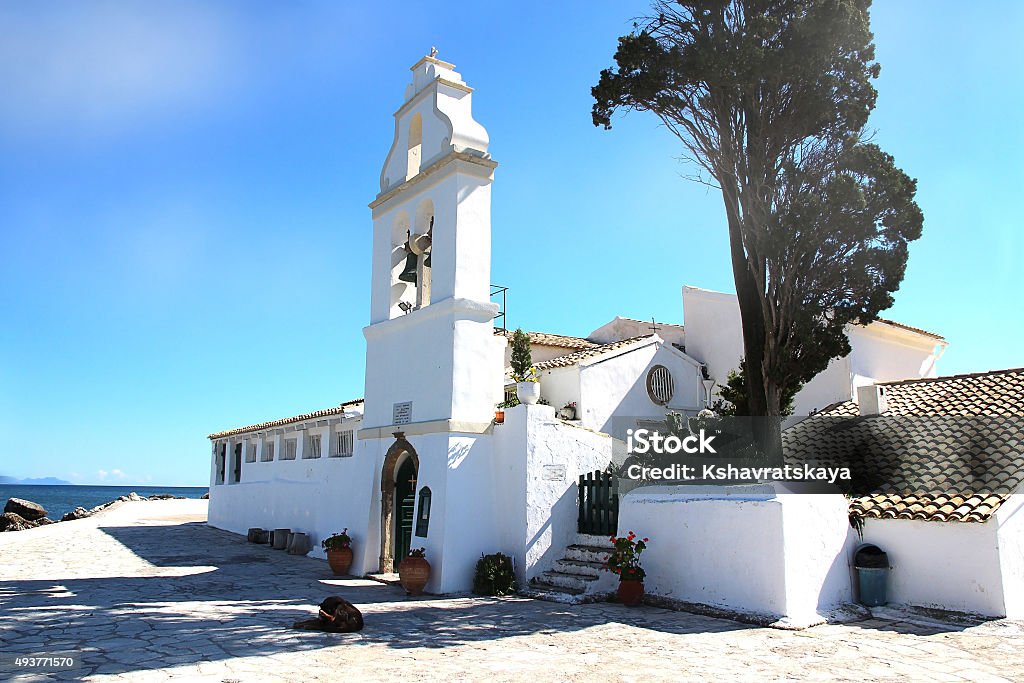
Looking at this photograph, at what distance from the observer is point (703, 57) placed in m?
12.8

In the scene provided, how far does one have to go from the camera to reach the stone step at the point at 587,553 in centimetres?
1220

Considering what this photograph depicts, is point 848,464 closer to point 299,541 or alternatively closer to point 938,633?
point 938,633

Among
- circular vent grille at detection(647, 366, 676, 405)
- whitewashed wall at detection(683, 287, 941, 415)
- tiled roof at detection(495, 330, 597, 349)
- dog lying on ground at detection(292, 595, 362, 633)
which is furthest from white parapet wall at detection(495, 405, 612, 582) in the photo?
tiled roof at detection(495, 330, 597, 349)

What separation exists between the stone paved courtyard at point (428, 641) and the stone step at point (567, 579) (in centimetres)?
64

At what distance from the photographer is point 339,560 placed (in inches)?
571

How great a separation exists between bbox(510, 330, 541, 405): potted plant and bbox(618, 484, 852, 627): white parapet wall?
2.71 metres

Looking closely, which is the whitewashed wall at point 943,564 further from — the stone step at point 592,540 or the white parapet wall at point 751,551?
the stone step at point 592,540

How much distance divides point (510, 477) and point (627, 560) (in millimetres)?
2689

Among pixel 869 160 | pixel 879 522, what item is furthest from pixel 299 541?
pixel 869 160

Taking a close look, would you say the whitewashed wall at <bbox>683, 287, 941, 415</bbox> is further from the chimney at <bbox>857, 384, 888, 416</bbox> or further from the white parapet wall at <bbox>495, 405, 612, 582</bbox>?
the white parapet wall at <bbox>495, 405, 612, 582</bbox>

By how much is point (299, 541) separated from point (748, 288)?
39.3 feet

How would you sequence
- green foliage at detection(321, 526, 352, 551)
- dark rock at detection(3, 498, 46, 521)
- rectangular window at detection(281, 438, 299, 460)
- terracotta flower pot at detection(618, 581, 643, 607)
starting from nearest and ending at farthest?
terracotta flower pot at detection(618, 581, 643, 607) → green foliage at detection(321, 526, 352, 551) → rectangular window at detection(281, 438, 299, 460) → dark rock at detection(3, 498, 46, 521)

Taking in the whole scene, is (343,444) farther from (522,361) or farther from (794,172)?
(794,172)

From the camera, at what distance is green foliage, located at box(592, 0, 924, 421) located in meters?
12.4
